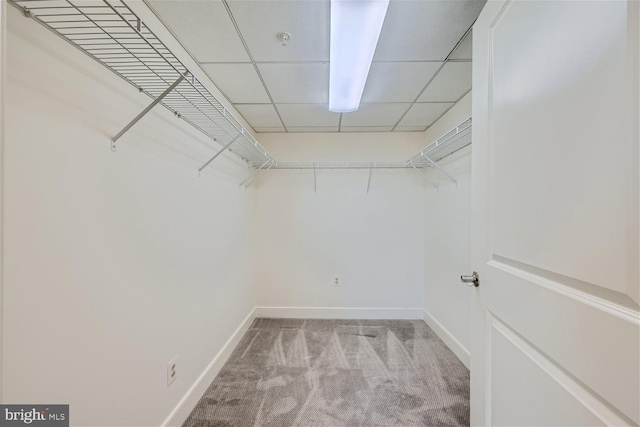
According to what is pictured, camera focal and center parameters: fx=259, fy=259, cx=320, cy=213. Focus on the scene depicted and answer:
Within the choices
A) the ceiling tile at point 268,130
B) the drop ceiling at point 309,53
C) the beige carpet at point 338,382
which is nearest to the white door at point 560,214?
the drop ceiling at point 309,53

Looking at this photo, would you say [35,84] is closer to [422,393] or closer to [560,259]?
[560,259]

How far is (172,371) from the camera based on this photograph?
1459mm

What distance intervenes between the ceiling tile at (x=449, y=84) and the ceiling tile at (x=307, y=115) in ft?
2.75

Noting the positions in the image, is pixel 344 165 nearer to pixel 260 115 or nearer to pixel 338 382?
pixel 260 115

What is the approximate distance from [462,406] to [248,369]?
5.09 feet

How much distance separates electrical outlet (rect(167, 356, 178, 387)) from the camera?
1426 mm

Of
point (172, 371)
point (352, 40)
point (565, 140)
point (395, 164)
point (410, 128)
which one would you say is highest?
point (410, 128)

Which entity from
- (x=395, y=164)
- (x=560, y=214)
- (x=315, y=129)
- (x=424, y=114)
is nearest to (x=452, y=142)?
(x=424, y=114)

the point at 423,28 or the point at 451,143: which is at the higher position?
the point at 423,28

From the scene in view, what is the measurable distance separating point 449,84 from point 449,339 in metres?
2.21

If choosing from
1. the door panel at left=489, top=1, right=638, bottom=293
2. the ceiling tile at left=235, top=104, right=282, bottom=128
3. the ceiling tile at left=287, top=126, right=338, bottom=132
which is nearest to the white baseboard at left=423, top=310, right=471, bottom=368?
the door panel at left=489, top=1, right=638, bottom=293

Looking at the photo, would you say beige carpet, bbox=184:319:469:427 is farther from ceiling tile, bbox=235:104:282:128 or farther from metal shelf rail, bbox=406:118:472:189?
ceiling tile, bbox=235:104:282:128

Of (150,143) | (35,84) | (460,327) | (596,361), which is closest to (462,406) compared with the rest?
(460,327)

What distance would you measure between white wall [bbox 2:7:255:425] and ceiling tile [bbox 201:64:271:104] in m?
0.49
